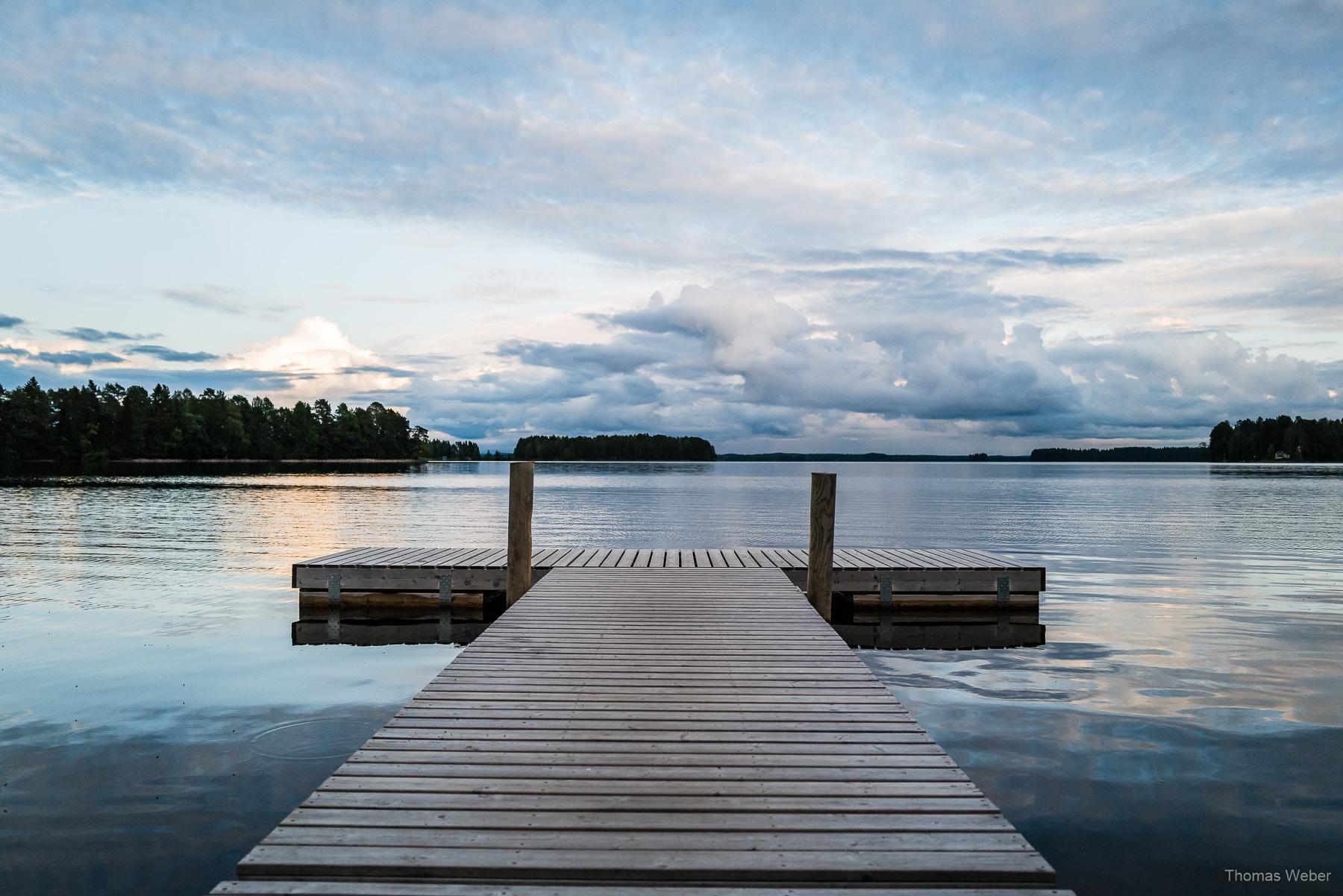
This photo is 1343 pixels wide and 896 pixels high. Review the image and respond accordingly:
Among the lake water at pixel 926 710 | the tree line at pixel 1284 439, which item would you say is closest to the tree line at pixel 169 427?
the lake water at pixel 926 710

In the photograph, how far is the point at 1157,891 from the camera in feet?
19.0

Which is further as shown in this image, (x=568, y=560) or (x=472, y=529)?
(x=472, y=529)

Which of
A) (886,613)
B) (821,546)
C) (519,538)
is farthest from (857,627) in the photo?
(519,538)

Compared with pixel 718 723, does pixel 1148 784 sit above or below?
below

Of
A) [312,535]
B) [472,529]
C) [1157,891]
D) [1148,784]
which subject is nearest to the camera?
[1157,891]

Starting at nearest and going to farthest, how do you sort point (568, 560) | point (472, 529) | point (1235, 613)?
1. point (568, 560)
2. point (1235, 613)
3. point (472, 529)

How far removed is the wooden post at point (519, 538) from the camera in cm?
1256

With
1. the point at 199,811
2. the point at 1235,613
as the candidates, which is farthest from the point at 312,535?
the point at 1235,613

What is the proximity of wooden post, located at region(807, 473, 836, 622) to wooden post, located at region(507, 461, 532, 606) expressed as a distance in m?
4.29

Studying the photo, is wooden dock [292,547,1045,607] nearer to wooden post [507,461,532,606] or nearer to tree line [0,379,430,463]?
wooden post [507,461,532,606]

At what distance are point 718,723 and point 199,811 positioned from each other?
4.26m

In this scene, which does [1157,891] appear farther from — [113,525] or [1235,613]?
[113,525]

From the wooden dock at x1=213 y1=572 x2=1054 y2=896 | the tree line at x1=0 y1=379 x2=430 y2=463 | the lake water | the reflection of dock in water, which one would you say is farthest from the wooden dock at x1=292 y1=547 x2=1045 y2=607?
A: the tree line at x1=0 y1=379 x2=430 y2=463

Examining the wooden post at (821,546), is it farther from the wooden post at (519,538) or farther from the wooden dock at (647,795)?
the wooden dock at (647,795)
